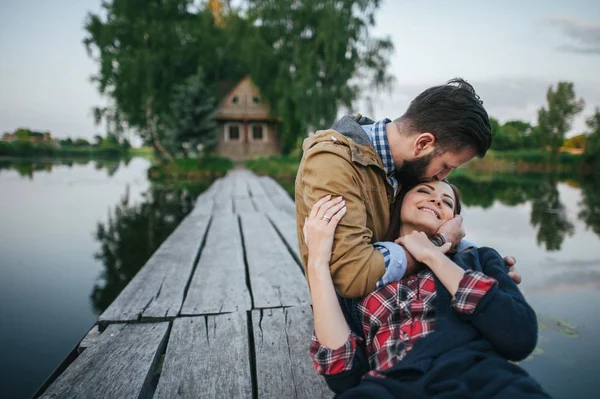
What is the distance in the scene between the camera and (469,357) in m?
1.17

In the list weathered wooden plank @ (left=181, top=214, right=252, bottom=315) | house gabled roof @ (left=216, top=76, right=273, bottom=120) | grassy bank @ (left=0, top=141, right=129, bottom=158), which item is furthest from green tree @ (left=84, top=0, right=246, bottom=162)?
weathered wooden plank @ (left=181, top=214, right=252, bottom=315)

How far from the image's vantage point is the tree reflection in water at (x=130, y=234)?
15.5ft

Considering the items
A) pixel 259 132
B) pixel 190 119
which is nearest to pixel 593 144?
pixel 259 132

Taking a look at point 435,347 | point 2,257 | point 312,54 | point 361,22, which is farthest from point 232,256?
point 361,22

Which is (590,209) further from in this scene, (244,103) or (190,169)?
(244,103)

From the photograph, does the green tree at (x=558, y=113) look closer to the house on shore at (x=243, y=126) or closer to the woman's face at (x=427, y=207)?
the house on shore at (x=243, y=126)

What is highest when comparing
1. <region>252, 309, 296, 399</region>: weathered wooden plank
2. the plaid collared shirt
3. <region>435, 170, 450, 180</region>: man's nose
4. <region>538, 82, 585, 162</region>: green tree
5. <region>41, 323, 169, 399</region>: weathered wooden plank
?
<region>538, 82, 585, 162</region>: green tree

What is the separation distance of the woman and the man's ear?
338 millimetres

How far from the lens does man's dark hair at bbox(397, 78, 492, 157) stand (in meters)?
1.48

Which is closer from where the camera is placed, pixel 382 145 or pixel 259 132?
pixel 382 145

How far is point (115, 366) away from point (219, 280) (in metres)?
1.28

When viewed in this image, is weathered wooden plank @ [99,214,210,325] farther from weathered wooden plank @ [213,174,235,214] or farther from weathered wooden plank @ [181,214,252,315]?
weathered wooden plank @ [213,174,235,214]

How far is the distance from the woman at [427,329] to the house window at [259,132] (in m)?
24.4

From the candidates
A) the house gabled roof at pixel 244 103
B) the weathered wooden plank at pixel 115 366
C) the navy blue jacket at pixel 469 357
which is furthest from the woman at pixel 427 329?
the house gabled roof at pixel 244 103
